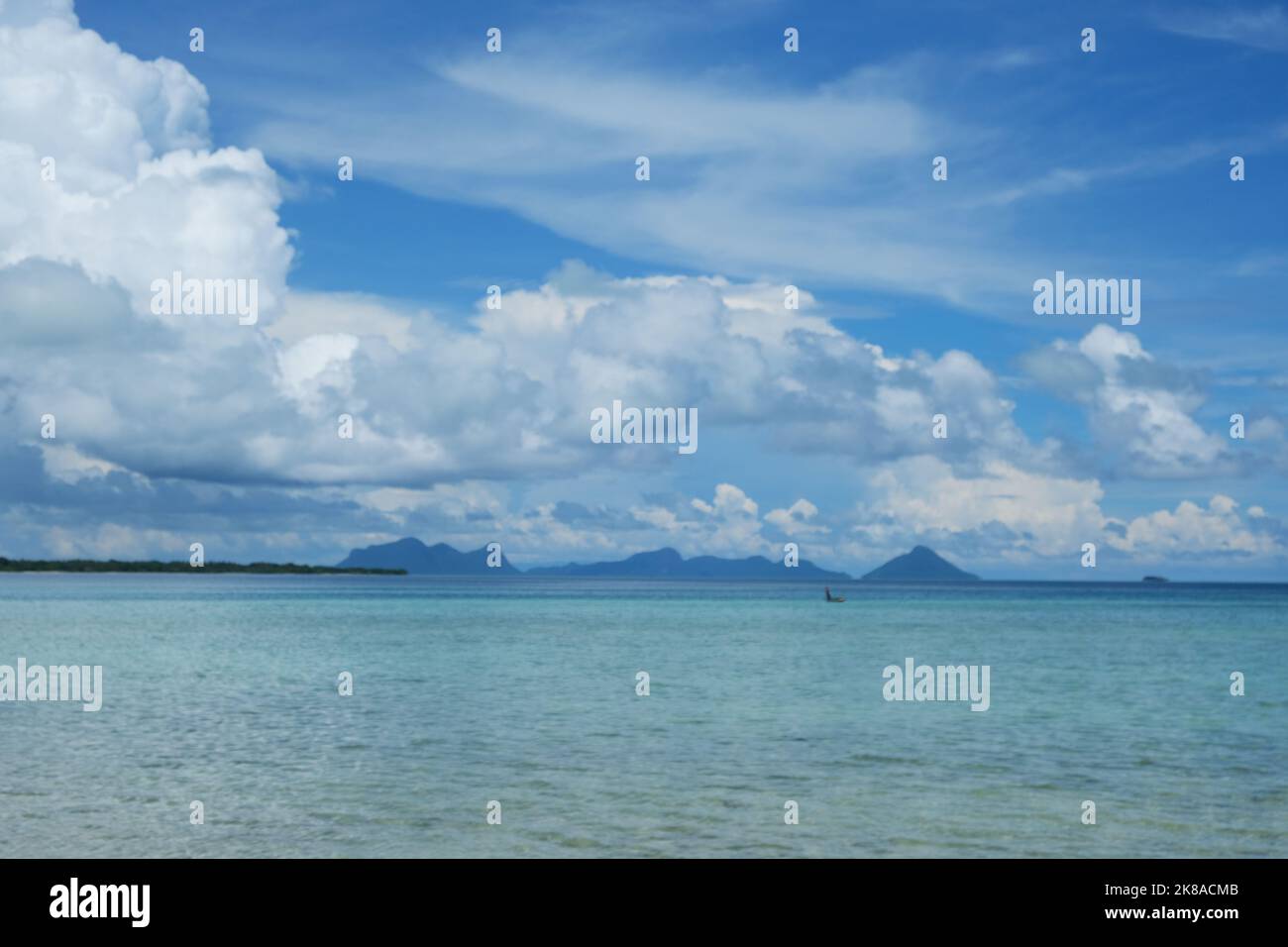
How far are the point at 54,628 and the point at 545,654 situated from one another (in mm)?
46702

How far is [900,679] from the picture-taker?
164ft

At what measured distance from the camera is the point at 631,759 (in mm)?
28406

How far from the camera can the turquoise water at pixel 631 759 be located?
2050 cm

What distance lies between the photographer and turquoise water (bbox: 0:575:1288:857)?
67.3 feet

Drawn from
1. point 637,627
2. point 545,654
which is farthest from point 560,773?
point 637,627
